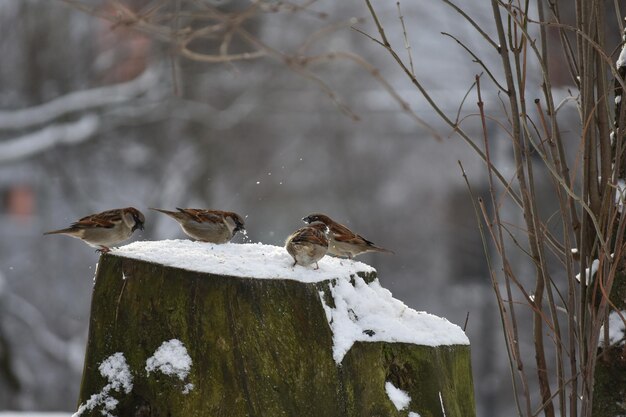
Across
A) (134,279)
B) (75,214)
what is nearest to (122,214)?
(134,279)

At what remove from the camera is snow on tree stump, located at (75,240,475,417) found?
10.1 ft

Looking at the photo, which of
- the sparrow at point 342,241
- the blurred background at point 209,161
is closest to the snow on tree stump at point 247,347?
the sparrow at point 342,241

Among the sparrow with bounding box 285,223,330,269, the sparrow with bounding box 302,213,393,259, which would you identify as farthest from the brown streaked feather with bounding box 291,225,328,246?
the sparrow with bounding box 302,213,393,259

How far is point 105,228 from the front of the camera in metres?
4.41

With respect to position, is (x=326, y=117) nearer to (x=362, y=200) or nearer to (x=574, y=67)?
(x=362, y=200)

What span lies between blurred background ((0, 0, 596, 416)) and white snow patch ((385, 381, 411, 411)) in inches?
403

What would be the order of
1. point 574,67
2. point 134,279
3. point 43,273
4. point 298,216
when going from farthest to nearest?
point 43,273
point 298,216
point 134,279
point 574,67

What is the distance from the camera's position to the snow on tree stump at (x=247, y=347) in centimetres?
307

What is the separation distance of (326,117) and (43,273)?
16.2 ft

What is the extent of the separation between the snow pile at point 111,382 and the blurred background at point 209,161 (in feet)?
33.4

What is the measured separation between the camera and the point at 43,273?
14.4 meters

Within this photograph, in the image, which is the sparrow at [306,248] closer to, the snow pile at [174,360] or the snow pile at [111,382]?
the snow pile at [174,360]

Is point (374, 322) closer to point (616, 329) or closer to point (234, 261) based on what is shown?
point (234, 261)

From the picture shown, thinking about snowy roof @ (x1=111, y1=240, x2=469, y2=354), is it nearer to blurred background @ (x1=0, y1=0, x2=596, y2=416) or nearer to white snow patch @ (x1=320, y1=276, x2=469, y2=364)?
white snow patch @ (x1=320, y1=276, x2=469, y2=364)
